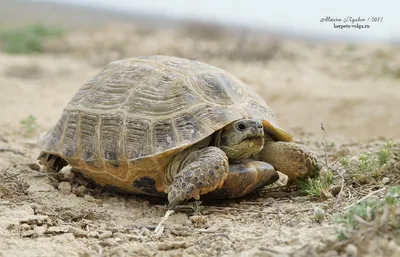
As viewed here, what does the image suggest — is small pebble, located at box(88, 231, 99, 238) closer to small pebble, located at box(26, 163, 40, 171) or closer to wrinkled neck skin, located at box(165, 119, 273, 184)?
wrinkled neck skin, located at box(165, 119, 273, 184)

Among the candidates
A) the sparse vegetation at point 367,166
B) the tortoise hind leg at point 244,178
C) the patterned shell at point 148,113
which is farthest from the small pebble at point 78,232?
the sparse vegetation at point 367,166

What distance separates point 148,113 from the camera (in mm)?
4199

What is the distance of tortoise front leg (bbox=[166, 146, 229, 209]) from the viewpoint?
12.3 feet

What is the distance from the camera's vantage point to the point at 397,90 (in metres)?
10.7

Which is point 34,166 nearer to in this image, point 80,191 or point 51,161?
point 51,161

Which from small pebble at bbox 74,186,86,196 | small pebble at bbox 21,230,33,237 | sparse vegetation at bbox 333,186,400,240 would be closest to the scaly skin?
small pebble at bbox 74,186,86,196

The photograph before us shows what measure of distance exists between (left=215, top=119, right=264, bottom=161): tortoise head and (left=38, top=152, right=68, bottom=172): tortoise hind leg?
1572mm

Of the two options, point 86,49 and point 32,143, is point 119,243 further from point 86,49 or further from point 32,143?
point 86,49

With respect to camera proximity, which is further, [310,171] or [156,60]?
[156,60]

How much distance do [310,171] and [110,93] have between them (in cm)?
163

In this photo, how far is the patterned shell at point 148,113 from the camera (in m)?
4.09

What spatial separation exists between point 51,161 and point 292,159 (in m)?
2.06

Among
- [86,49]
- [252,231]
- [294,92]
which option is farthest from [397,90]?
[86,49]

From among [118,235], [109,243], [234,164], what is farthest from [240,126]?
[109,243]
